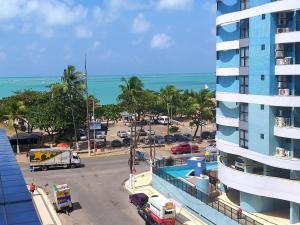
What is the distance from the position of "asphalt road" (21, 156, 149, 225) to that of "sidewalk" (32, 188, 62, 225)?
2.52ft

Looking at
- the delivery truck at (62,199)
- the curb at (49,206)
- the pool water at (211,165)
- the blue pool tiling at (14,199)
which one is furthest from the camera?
the pool water at (211,165)

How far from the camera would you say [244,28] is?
41.2 m

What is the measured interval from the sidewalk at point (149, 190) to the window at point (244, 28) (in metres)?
17.3

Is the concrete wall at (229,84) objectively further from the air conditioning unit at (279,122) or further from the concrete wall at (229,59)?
the air conditioning unit at (279,122)

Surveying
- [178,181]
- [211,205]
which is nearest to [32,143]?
[178,181]

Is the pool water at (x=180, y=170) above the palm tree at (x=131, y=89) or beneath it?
beneath

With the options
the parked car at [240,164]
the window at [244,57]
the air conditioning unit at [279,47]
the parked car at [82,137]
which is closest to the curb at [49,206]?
the parked car at [240,164]

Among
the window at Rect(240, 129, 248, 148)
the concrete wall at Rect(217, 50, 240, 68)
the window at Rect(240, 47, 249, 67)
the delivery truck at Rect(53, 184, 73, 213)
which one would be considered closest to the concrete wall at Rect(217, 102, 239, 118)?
the window at Rect(240, 129, 248, 148)

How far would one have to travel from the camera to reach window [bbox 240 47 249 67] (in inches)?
1607

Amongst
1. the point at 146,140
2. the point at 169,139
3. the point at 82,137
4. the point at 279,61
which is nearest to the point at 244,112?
the point at 279,61

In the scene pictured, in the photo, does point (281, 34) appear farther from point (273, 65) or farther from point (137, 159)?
point (137, 159)

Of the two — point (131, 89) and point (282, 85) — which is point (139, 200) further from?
point (131, 89)

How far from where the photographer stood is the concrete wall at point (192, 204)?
37803 millimetres

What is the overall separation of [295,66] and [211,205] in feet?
45.3
